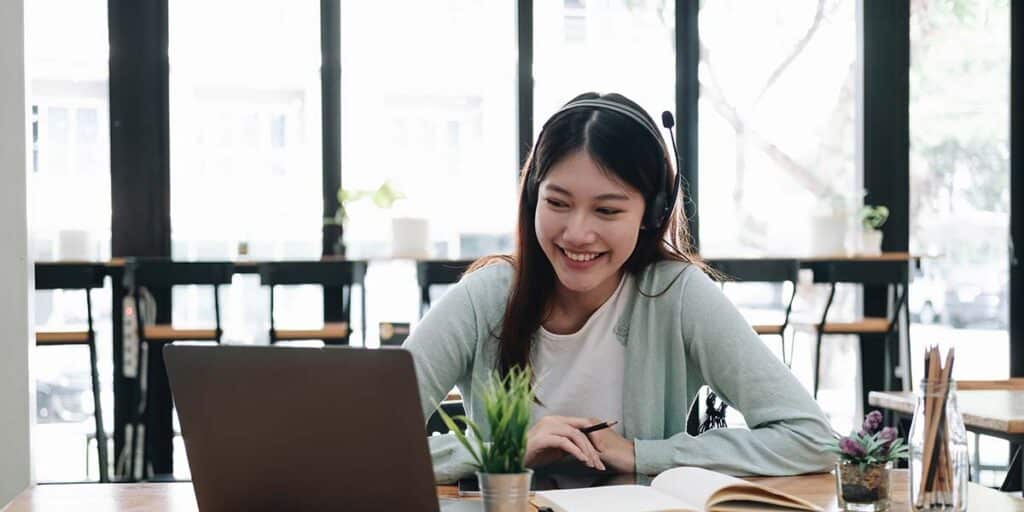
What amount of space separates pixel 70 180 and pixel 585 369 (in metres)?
4.48

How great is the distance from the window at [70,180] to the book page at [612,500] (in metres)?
4.72

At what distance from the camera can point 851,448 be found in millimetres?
1265

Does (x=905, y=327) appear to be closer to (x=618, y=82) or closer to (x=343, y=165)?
(x=618, y=82)

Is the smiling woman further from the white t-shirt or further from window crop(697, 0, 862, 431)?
window crop(697, 0, 862, 431)

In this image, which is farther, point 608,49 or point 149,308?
point 608,49

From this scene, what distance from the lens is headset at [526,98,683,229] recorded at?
5.56ft

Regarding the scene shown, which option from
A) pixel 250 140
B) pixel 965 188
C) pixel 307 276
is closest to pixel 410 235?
pixel 307 276

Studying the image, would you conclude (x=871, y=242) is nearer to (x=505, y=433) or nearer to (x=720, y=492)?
(x=720, y=492)

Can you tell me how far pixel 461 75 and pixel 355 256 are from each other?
3.72ft

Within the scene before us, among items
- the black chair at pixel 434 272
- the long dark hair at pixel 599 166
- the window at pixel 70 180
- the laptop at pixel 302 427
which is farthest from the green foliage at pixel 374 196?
the laptop at pixel 302 427

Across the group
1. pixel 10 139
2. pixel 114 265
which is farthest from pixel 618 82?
pixel 10 139

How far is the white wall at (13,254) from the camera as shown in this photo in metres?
2.97

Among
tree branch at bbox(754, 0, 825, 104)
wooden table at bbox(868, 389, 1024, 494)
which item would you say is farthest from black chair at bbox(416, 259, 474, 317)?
wooden table at bbox(868, 389, 1024, 494)

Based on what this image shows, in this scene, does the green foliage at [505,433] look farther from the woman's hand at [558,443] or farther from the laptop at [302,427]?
the woman's hand at [558,443]
